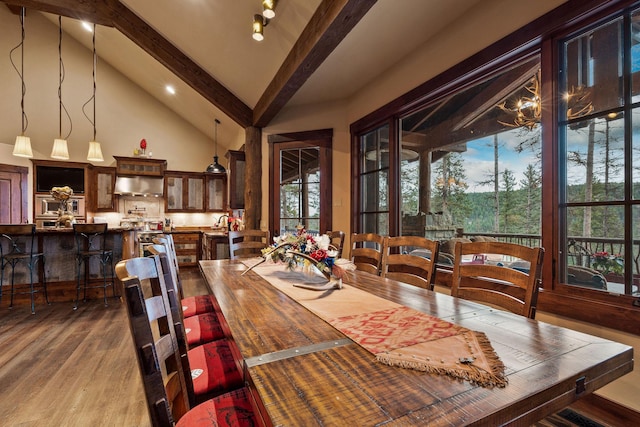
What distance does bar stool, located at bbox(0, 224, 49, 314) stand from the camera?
347cm

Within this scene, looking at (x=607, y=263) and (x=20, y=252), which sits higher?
(x=607, y=263)

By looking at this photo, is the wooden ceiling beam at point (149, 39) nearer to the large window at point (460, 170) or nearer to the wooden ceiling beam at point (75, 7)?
the wooden ceiling beam at point (75, 7)

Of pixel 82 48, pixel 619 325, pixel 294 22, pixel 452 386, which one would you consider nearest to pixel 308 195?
pixel 294 22

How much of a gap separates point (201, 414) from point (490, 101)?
4.28 meters

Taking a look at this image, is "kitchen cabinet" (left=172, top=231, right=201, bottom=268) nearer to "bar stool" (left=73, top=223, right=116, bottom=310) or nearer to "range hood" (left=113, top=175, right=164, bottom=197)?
"range hood" (left=113, top=175, right=164, bottom=197)

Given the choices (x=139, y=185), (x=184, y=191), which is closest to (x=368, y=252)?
(x=184, y=191)

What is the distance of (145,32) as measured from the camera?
4.22m

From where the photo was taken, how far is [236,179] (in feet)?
17.9

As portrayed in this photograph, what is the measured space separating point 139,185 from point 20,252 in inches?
130

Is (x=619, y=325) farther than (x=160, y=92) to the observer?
No

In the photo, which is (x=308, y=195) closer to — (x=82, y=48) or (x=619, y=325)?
(x=619, y=325)

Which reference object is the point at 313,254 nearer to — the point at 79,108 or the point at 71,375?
the point at 71,375

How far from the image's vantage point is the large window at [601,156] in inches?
63.2

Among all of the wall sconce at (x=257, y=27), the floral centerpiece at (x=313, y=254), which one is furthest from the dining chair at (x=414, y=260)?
the wall sconce at (x=257, y=27)
